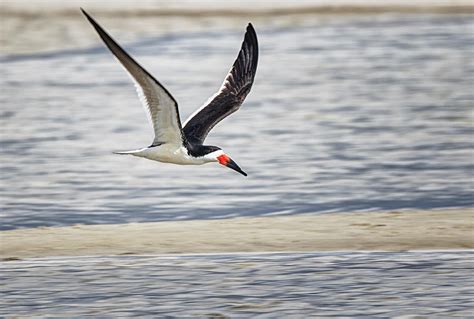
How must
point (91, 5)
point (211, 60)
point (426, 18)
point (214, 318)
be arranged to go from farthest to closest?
point (91, 5), point (426, 18), point (211, 60), point (214, 318)

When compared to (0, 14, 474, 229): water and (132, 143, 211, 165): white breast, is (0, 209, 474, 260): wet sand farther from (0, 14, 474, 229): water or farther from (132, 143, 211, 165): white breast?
(132, 143, 211, 165): white breast

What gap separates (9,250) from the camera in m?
13.2

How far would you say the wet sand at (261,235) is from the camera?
13.1 m

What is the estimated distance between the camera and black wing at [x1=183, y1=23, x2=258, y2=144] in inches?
550

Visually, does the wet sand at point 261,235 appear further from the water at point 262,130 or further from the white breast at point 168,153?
the white breast at point 168,153

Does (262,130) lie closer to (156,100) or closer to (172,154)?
(172,154)

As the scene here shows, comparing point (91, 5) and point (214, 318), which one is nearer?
point (214, 318)

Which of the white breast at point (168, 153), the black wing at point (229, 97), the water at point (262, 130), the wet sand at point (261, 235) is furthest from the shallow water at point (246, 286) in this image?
the water at point (262, 130)

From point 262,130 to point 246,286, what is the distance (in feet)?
31.0

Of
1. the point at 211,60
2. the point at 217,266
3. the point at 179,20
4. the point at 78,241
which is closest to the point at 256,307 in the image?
the point at 217,266

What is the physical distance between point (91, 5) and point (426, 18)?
9.35 meters

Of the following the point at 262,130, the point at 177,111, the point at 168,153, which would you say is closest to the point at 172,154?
the point at 168,153

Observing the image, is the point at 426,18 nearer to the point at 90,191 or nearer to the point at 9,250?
the point at 90,191

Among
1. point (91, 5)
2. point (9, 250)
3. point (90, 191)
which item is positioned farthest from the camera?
point (91, 5)
